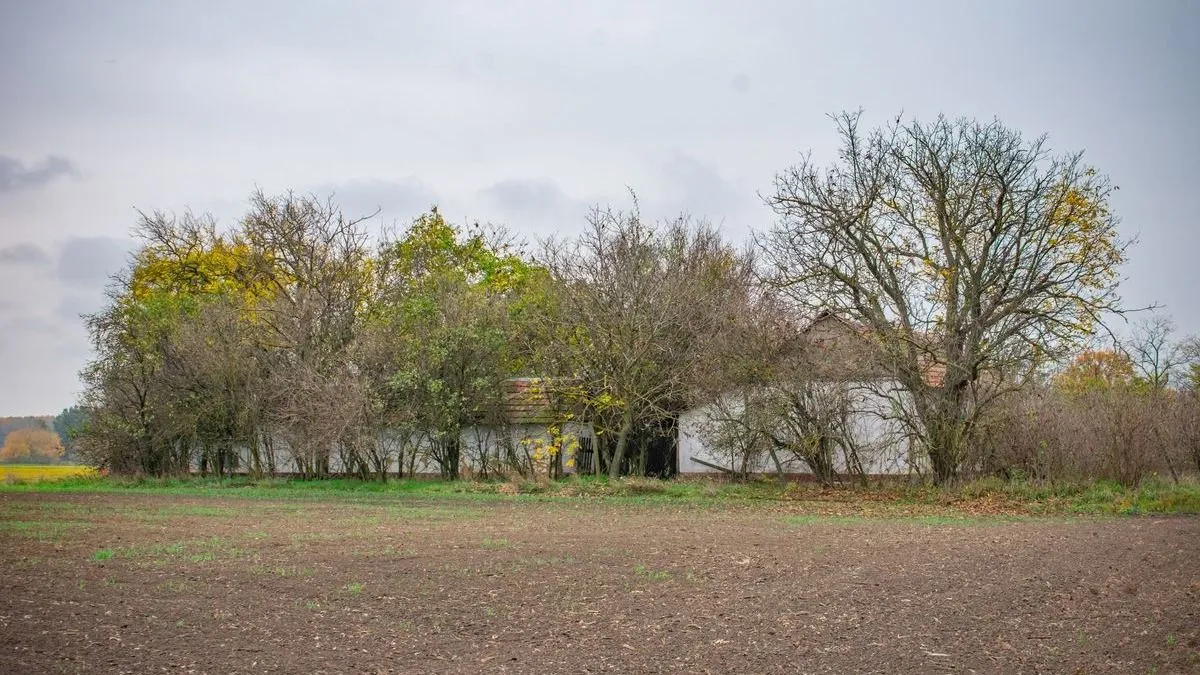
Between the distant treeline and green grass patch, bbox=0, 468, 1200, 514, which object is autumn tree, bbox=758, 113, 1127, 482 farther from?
the distant treeline

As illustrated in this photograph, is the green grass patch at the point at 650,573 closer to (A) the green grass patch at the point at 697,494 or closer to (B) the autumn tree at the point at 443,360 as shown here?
(A) the green grass patch at the point at 697,494

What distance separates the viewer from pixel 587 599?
12062mm

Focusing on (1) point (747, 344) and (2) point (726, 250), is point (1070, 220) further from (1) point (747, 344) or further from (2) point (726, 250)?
(2) point (726, 250)

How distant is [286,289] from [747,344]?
17.3m

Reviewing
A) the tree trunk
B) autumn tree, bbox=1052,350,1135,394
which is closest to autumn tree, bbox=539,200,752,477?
the tree trunk

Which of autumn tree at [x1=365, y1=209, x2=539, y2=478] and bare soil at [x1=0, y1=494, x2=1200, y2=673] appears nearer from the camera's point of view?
bare soil at [x1=0, y1=494, x2=1200, y2=673]

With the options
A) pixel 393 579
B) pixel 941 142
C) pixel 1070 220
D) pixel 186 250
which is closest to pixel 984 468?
pixel 1070 220

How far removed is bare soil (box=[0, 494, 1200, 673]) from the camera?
31.4 ft

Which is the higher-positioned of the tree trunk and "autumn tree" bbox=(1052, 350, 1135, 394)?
"autumn tree" bbox=(1052, 350, 1135, 394)

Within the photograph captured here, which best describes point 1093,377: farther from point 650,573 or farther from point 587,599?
point 587,599

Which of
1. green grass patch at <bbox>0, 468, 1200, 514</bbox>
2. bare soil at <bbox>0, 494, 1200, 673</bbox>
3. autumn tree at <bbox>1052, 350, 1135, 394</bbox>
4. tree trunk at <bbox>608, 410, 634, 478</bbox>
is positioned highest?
autumn tree at <bbox>1052, 350, 1135, 394</bbox>

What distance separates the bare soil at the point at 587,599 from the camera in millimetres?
9586

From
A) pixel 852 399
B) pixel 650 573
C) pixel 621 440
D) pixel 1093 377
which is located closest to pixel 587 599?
pixel 650 573

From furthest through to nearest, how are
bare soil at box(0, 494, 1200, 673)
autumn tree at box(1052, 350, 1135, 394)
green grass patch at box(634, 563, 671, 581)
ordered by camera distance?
autumn tree at box(1052, 350, 1135, 394) → green grass patch at box(634, 563, 671, 581) → bare soil at box(0, 494, 1200, 673)
